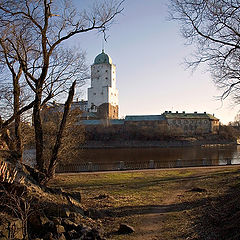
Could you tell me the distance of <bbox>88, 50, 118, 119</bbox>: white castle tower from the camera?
9100cm

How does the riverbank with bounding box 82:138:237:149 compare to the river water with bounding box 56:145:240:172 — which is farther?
the riverbank with bounding box 82:138:237:149

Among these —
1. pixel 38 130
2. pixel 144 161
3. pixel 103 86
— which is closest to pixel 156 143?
pixel 103 86

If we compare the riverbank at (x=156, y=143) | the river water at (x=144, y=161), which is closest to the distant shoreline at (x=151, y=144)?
the riverbank at (x=156, y=143)

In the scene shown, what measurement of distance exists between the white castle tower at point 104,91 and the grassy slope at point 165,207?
250ft

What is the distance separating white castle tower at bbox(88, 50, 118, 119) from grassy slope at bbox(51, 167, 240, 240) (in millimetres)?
76280

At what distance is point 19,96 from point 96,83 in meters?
82.9

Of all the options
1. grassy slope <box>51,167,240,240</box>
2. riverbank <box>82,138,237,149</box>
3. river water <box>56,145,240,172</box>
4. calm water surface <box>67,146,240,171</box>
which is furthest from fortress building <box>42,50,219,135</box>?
grassy slope <box>51,167,240,240</box>

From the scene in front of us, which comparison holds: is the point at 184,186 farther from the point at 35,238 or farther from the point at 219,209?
the point at 35,238

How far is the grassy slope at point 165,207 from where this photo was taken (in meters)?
6.70

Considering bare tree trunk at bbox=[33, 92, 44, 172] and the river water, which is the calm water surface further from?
bare tree trunk at bbox=[33, 92, 44, 172]

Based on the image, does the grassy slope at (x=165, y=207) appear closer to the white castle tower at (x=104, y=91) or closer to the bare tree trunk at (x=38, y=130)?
the bare tree trunk at (x=38, y=130)

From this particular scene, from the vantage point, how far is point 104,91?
9294 cm

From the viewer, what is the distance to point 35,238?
5586 mm

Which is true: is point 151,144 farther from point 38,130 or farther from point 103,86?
point 38,130
